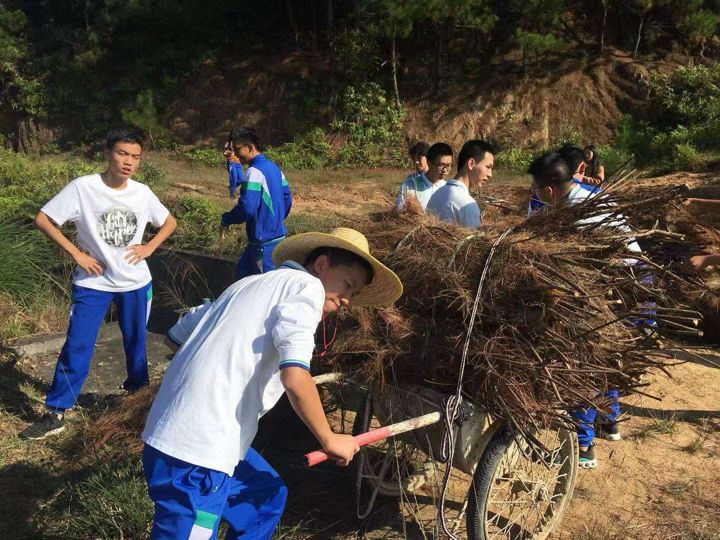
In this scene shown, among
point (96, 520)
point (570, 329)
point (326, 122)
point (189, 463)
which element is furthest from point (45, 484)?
point (326, 122)

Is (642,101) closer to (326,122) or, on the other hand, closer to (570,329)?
(326,122)

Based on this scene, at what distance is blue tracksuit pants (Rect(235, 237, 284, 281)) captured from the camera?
18.4ft

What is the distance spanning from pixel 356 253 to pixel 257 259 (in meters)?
3.40

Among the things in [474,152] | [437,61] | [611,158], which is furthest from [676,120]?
[474,152]

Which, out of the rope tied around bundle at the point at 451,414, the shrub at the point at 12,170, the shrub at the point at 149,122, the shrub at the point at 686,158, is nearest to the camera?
the rope tied around bundle at the point at 451,414

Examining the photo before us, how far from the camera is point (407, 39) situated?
20.3 meters

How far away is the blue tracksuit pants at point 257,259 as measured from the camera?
5.60 meters

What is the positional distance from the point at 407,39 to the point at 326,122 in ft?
11.6

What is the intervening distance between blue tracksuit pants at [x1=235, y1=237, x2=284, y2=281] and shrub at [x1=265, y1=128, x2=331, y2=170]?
41.6 feet

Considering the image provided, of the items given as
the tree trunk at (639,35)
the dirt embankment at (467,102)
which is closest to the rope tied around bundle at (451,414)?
the dirt embankment at (467,102)

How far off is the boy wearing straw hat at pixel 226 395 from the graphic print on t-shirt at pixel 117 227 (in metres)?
2.29

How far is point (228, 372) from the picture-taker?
216cm

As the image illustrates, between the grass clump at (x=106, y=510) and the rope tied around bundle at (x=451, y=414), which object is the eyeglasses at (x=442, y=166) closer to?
the rope tied around bundle at (x=451, y=414)

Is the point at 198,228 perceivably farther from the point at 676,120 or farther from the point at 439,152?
the point at 676,120
